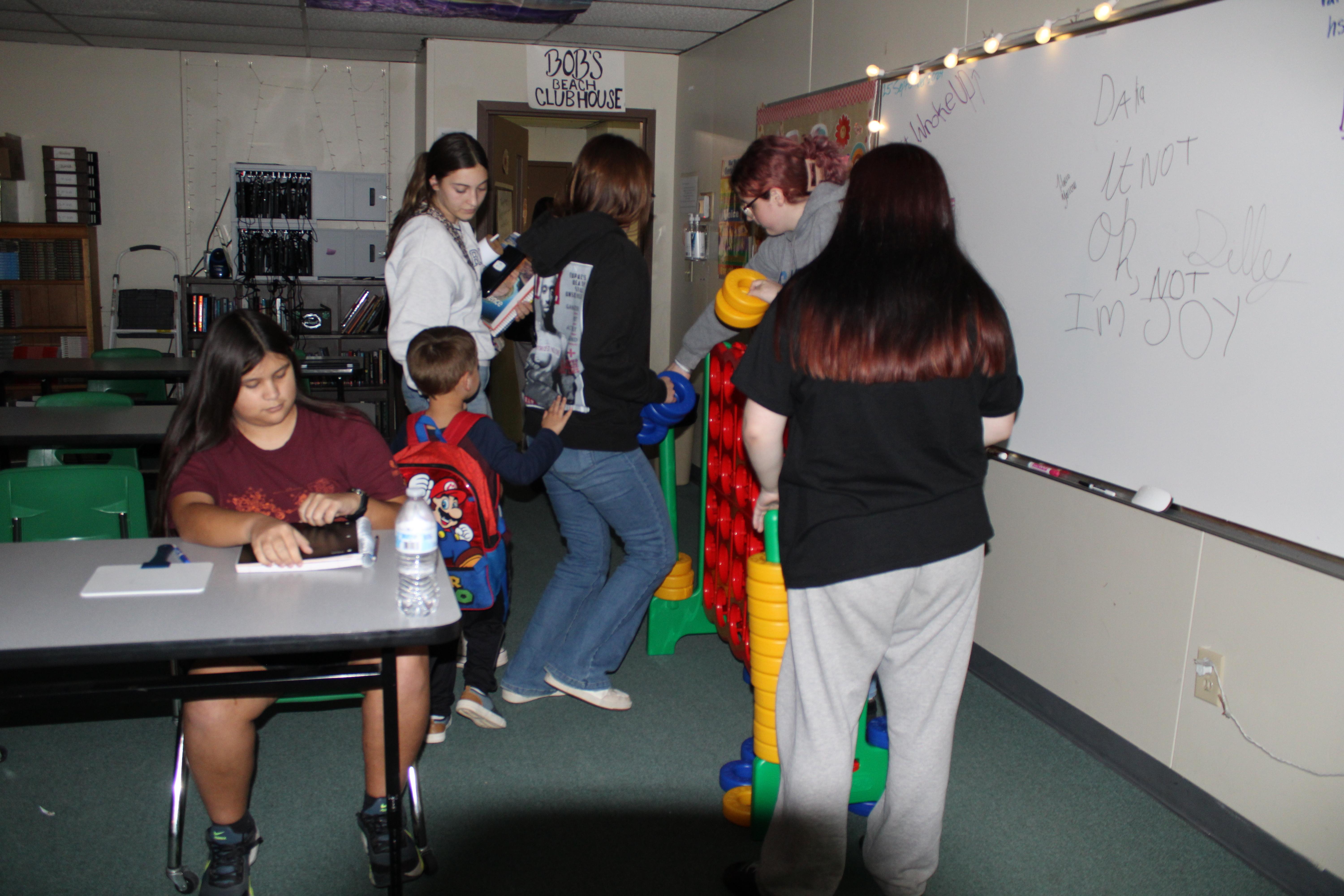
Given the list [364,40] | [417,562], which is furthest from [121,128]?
[417,562]

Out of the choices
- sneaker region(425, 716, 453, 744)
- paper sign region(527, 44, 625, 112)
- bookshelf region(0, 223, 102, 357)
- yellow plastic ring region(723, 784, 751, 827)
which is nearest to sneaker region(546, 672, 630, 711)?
sneaker region(425, 716, 453, 744)

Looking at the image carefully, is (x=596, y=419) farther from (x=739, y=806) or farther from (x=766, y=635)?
(x=739, y=806)

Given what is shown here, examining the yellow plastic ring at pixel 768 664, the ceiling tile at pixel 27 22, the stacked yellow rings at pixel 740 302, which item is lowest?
the yellow plastic ring at pixel 768 664

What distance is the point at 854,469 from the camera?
5.26 ft

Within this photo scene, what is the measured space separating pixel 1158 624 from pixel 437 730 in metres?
1.88

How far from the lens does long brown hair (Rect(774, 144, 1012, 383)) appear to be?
5.06 feet

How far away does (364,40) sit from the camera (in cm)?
580

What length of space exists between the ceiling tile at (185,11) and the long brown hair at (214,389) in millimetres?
3542

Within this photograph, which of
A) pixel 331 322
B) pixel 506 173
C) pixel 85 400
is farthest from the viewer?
pixel 331 322

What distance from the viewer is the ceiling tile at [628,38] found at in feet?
17.0

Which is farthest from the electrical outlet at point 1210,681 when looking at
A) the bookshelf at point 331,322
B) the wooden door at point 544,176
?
the wooden door at point 544,176

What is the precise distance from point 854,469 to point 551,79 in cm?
478

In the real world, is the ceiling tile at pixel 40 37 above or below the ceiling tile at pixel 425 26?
above

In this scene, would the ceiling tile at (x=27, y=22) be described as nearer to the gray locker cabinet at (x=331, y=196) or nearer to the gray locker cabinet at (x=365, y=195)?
the gray locker cabinet at (x=331, y=196)
